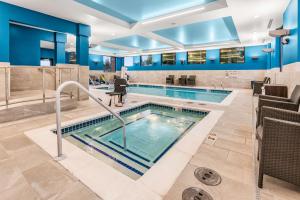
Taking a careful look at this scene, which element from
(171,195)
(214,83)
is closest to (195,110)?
(171,195)

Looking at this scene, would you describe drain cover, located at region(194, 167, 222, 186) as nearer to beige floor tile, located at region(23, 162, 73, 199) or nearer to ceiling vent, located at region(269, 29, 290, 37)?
beige floor tile, located at region(23, 162, 73, 199)

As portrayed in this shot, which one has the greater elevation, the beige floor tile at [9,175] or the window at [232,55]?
the window at [232,55]

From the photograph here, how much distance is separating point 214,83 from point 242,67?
212 cm

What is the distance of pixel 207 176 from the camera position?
5.54ft

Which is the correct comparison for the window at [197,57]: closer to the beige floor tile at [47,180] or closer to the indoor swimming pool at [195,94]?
the indoor swimming pool at [195,94]

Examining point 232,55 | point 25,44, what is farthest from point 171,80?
point 25,44

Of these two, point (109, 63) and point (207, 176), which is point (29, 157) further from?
point (109, 63)

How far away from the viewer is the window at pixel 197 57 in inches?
523

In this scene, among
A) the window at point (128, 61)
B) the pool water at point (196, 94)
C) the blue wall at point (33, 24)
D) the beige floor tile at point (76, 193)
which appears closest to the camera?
the beige floor tile at point (76, 193)

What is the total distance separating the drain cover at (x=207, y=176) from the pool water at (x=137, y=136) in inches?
32.3

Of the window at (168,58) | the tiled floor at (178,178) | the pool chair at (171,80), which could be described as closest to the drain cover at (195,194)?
the tiled floor at (178,178)

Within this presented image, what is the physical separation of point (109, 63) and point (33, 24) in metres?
13.7

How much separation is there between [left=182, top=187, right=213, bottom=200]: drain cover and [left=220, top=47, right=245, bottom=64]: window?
40.7 feet

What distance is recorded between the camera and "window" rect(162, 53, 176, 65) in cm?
1473
